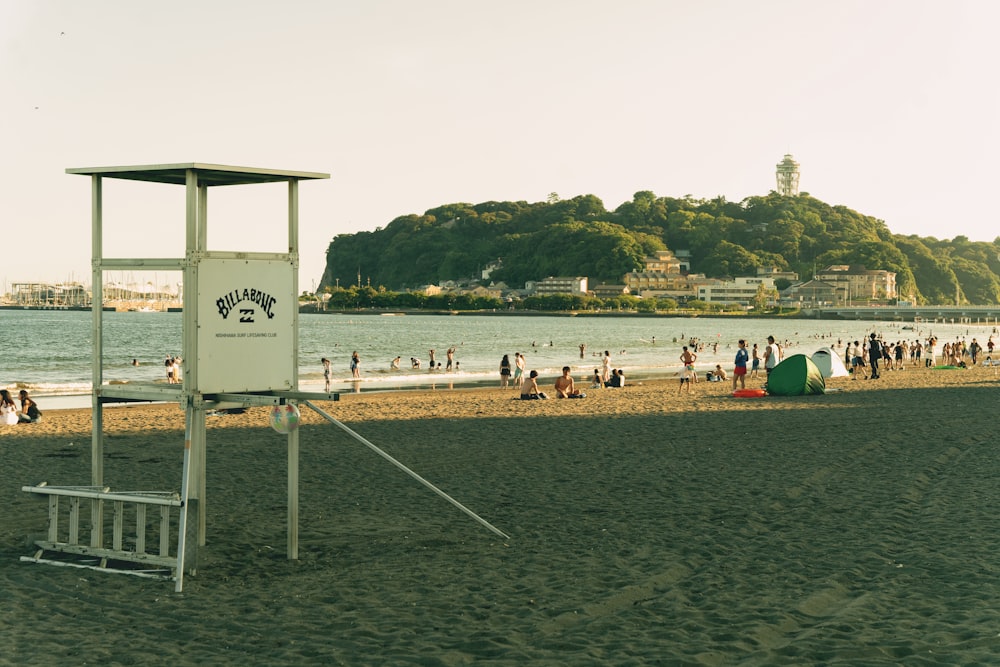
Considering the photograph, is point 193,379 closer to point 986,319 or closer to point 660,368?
point 660,368

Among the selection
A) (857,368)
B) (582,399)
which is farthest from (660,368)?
(582,399)

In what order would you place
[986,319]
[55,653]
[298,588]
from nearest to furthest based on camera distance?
[55,653] < [298,588] < [986,319]

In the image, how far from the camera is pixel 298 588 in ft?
22.6

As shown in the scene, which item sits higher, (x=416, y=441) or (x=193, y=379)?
(x=193, y=379)

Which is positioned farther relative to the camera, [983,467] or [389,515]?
[983,467]

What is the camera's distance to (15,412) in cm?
1784

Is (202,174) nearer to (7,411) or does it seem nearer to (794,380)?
(7,411)

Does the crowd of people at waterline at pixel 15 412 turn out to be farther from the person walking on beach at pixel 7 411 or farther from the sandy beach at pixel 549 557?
the sandy beach at pixel 549 557

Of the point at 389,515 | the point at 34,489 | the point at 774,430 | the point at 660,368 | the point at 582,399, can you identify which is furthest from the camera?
the point at 660,368

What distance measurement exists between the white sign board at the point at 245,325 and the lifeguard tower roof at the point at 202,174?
0.62 m

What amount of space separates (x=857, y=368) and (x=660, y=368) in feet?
35.2

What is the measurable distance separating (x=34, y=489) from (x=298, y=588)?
226cm

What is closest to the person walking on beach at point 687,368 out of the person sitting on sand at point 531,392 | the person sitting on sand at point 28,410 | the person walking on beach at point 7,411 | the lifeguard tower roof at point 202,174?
the person sitting on sand at point 531,392

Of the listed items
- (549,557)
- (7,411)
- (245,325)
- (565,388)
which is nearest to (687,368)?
(565,388)
